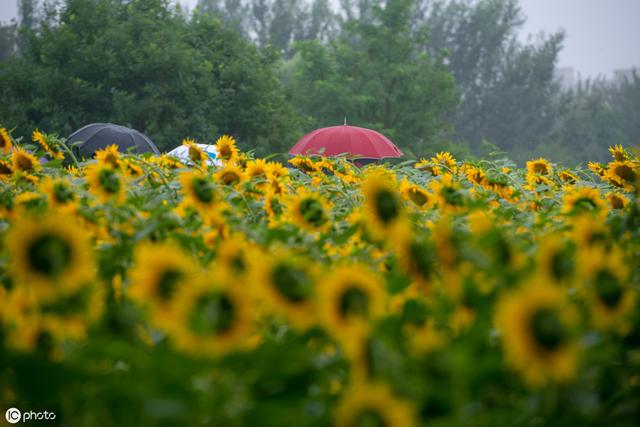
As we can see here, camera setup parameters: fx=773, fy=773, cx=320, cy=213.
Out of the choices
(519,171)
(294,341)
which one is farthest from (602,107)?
(294,341)

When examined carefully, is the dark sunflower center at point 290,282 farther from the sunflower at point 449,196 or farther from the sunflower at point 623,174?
the sunflower at point 623,174

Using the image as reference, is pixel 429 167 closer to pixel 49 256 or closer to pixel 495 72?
pixel 49 256

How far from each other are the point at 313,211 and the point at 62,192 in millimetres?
553

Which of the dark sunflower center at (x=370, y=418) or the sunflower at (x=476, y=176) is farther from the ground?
the sunflower at (x=476, y=176)

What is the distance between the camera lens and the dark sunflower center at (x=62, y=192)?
169 cm

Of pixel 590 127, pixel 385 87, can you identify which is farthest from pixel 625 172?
pixel 590 127

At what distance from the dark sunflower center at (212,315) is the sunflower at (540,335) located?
339 mm

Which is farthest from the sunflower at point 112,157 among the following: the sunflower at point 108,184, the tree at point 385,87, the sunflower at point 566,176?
the tree at point 385,87

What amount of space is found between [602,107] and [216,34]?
2724 cm

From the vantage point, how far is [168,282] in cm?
104

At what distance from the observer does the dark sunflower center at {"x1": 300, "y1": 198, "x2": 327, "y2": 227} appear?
1.63 metres

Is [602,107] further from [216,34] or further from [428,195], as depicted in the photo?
[428,195]

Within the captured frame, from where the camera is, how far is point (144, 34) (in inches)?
933
